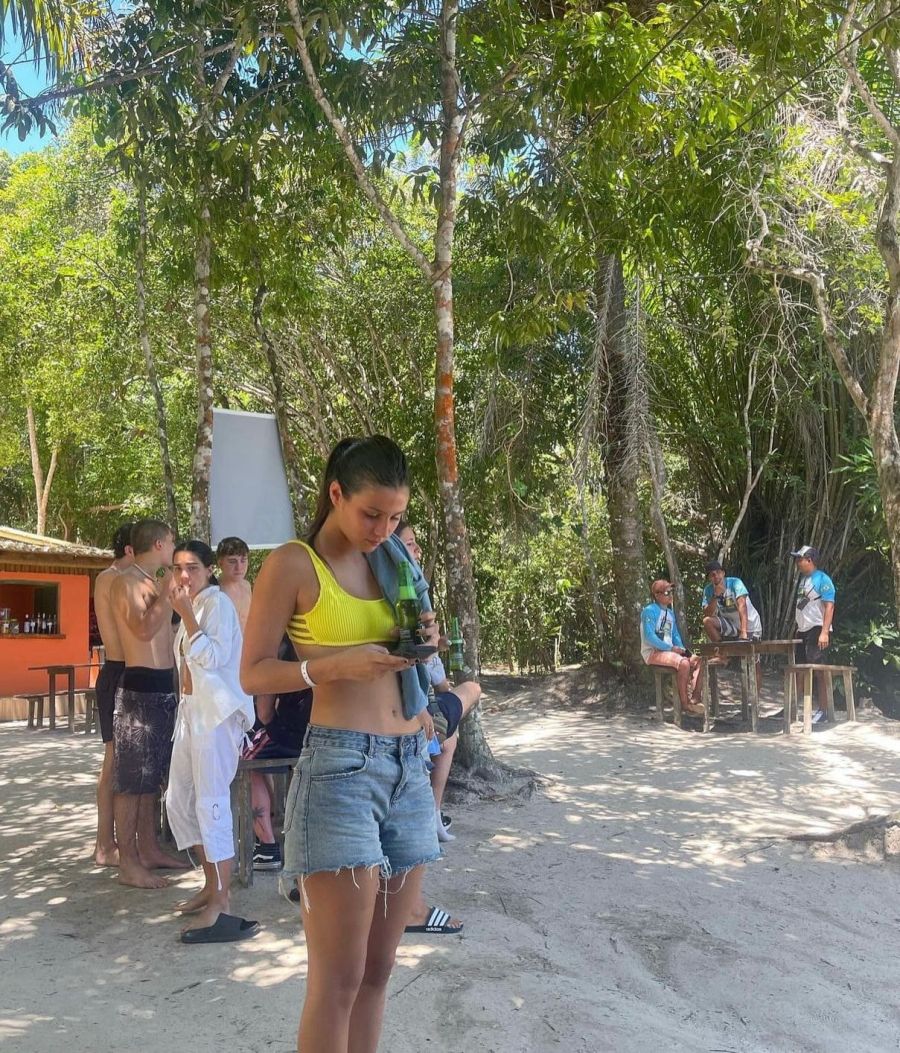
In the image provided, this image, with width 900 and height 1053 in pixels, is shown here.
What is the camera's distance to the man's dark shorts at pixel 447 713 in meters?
4.27

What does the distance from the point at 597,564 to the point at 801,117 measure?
26.3 ft

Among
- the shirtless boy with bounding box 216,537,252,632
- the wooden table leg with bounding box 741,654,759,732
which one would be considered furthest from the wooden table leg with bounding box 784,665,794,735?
the shirtless boy with bounding box 216,537,252,632

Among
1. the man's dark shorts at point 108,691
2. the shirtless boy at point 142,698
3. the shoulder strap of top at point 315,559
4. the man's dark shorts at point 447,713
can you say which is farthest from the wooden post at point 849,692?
the shoulder strap of top at point 315,559

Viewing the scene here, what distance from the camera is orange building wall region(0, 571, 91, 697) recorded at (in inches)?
603

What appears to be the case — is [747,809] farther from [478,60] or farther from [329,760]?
[478,60]

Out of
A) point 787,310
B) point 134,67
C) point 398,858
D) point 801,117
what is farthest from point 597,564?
point 398,858

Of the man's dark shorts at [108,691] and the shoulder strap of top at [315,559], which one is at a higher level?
the shoulder strap of top at [315,559]

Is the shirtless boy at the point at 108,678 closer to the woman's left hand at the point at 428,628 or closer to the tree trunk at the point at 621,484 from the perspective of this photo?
the woman's left hand at the point at 428,628

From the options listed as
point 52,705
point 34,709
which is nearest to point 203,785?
point 52,705

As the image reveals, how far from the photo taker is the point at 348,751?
229cm


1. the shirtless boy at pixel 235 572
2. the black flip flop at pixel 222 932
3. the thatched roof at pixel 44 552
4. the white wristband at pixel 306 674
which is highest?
the thatched roof at pixel 44 552

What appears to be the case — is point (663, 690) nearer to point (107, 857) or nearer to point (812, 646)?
point (812, 646)

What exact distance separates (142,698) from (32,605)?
12.7m

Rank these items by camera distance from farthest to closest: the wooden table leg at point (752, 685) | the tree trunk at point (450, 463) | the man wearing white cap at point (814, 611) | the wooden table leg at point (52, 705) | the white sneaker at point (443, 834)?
the wooden table leg at point (52, 705) < the man wearing white cap at point (814, 611) < the wooden table leg at point (752, 685) < the tree trunk at point (450, 463) < the white sneaker at point (443, 834)
